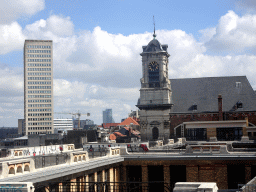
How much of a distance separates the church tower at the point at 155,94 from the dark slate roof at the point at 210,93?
271 centimetres

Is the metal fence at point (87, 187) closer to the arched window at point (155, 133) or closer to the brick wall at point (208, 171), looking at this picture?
the brick wall at point (208, 171)

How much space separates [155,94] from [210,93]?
1266 centimetres

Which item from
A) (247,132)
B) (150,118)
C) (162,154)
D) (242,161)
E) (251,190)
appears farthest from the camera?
(150,118)

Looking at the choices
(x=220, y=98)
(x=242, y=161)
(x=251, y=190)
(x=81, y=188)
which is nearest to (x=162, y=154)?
(x=242, y=161)

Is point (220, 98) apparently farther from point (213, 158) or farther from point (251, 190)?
point (251, 190)

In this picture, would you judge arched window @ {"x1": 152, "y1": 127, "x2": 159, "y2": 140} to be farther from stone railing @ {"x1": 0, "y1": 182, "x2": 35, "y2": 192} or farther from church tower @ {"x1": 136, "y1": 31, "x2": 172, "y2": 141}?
stone railing @ {"x1": 0, "y1": 182, "x2": 35, "y2": 192}

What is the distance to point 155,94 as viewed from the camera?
287ft

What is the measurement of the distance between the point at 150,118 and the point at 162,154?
169 ft

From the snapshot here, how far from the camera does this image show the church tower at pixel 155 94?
283 ft

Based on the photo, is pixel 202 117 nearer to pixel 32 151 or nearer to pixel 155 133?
pixel 155 133

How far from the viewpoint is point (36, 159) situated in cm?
2642

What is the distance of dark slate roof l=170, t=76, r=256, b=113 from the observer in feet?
278

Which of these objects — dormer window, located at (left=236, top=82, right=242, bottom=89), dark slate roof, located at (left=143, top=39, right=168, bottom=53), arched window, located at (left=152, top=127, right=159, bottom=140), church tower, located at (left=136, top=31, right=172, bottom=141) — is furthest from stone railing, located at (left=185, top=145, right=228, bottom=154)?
dark slate roof, located at (left=143, top=39, right=168, bottom=53)

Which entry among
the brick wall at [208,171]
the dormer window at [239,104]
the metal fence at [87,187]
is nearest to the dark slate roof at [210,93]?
the dormer window at [239,104]
